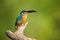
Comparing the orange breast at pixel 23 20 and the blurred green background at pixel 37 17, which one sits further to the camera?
the blurred green background at pixel 37 17

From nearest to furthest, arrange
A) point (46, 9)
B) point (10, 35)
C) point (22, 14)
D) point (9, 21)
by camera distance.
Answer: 1. point (10, 35)
2. point (22, 14)
3. point (9, 21)
4. point (46, 9)

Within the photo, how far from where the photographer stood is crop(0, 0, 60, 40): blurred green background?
5.83m

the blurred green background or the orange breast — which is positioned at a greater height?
the blurred green background

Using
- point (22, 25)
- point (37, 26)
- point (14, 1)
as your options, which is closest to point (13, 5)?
point (14, 1)

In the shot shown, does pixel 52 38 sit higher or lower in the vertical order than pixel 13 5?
lower

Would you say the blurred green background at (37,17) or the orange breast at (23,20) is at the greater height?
the blurred green background at (37,17)

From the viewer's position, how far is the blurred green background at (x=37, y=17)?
19.1 ft

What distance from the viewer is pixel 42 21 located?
6102mm

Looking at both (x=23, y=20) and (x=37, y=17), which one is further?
(x=37, y=17)

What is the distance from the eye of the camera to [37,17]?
6.04m

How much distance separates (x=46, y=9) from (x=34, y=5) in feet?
0.88

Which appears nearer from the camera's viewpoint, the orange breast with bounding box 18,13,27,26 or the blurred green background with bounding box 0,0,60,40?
the orange breast with bounding box 18,13,27,26

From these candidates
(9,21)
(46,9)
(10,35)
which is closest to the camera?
(10,35)

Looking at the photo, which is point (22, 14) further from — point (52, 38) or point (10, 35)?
point (52, 38)
